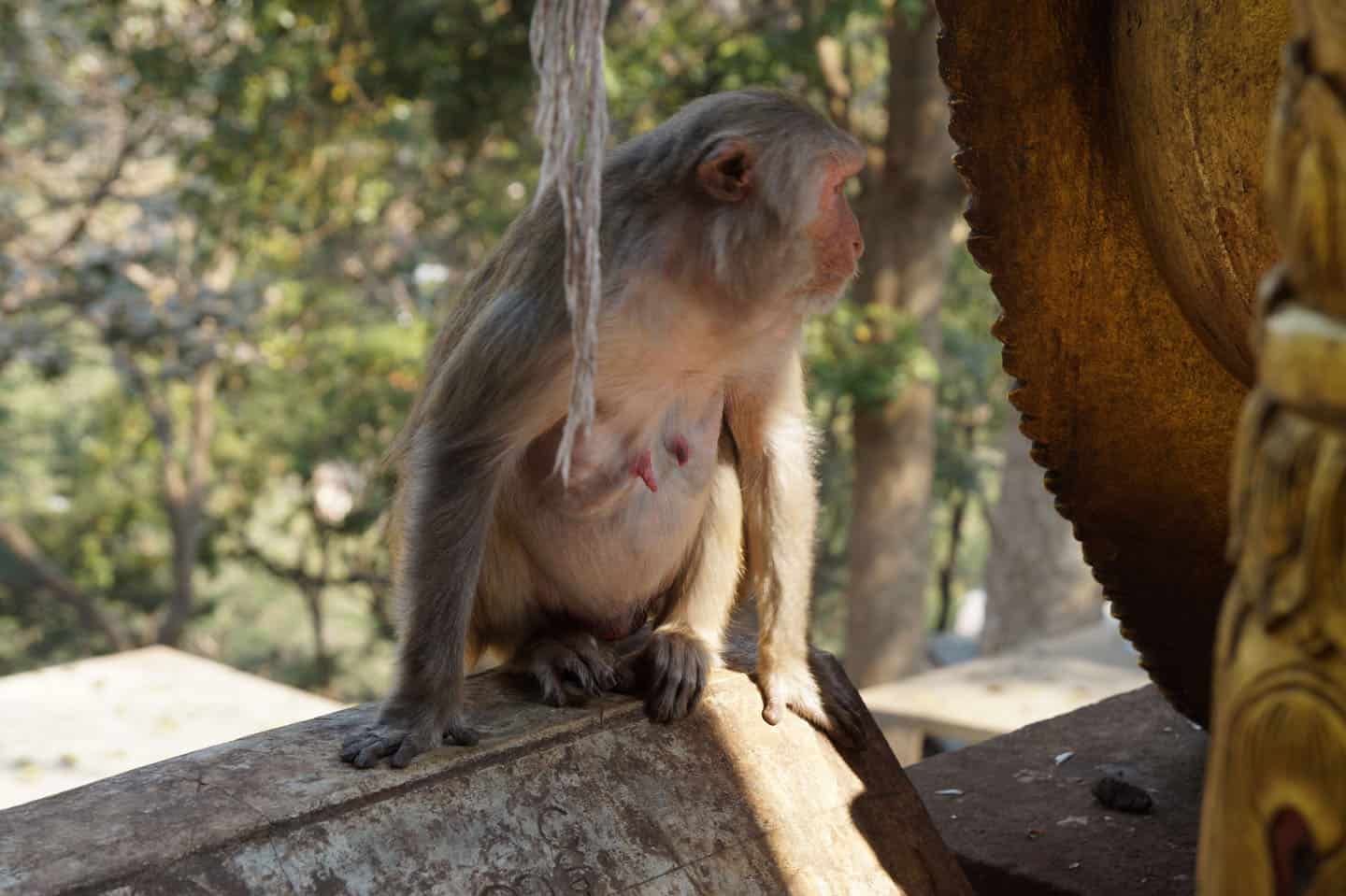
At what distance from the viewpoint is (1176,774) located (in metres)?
2.93

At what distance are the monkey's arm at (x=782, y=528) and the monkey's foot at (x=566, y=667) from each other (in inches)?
11.3

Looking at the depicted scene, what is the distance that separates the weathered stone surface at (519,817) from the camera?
1812 mm

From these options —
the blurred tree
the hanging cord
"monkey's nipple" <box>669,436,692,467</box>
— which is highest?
the hanging cord

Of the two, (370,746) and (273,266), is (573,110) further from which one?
(273,266)

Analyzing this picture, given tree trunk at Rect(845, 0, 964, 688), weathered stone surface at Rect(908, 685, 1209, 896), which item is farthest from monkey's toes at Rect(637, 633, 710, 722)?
tree trunk at Rect(845, 0, 964, 688)

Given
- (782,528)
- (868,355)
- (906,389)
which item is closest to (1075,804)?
(782,528)

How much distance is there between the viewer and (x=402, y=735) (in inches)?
84.9

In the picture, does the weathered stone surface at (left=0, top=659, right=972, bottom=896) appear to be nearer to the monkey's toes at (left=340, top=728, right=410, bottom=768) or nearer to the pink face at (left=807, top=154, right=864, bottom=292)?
the monkey's toes at (left=340, top=728, right=410, bottom=768)

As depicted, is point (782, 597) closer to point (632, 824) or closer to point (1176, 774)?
point (632, 824)

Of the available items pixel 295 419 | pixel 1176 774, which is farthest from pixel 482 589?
pixel 295 419

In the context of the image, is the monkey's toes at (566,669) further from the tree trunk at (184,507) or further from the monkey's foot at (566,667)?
the tree trunk at (184,507)

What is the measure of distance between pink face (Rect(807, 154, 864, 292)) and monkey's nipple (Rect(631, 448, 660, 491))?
47 centimetres

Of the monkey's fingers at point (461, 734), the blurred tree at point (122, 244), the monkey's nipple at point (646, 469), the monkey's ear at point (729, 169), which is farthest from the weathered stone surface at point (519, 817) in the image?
the blurred tree at point (122, 244)

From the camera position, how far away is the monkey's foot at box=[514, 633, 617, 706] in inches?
95.4
